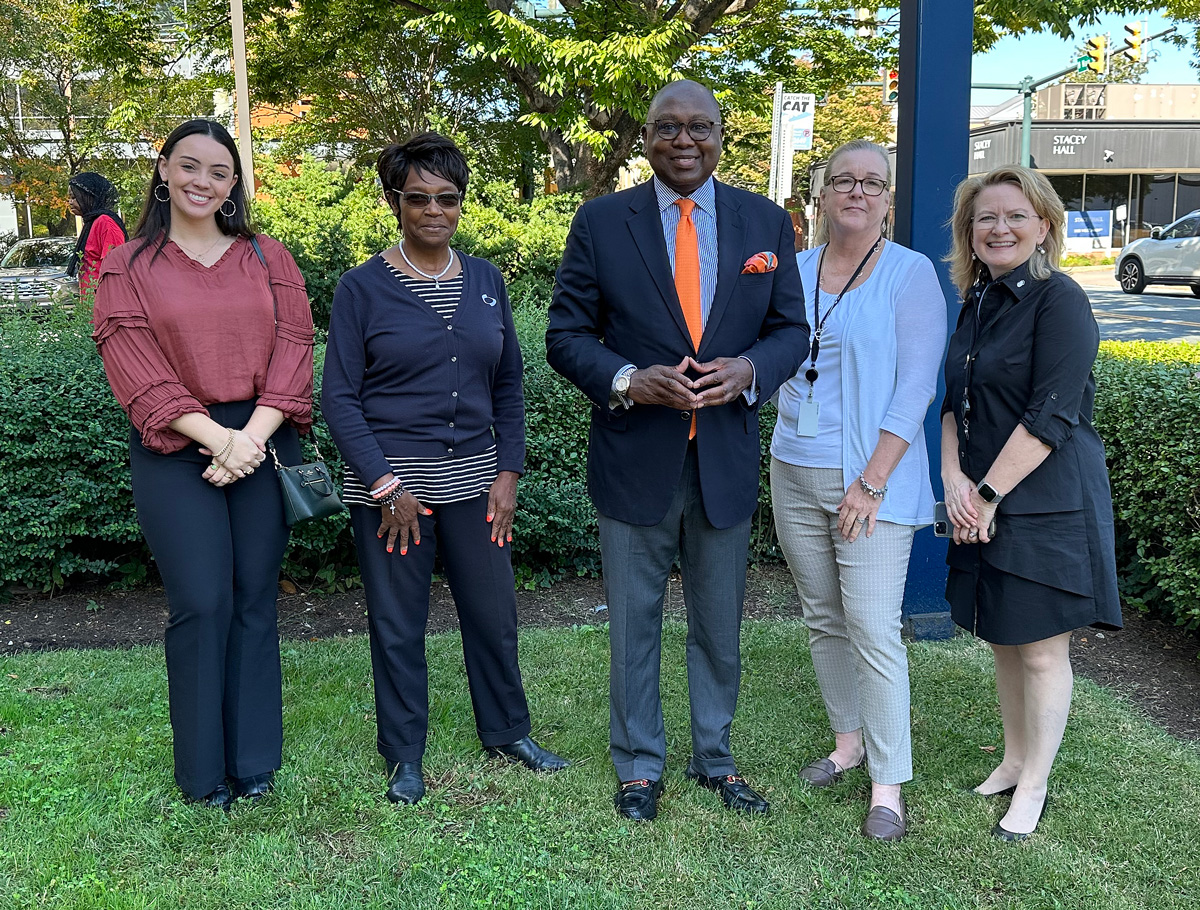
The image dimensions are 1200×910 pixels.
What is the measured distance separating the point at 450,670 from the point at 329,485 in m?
1.52

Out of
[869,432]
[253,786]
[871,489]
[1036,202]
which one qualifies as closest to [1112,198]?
[1036,202]

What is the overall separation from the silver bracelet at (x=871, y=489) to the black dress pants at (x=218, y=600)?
75.1 inches

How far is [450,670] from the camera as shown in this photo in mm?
4594

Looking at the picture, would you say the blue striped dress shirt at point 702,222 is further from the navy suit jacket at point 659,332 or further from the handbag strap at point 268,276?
the handbag strap at point 268,276

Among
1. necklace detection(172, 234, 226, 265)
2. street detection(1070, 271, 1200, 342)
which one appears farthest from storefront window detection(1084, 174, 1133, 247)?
necklace detection(172, 234, 226, 265)

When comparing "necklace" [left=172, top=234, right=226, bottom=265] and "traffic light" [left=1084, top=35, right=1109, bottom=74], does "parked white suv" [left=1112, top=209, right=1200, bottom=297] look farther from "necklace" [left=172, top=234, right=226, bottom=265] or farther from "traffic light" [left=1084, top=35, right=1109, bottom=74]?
"necklace" [left=172, top=234, right=226, bottom=265]

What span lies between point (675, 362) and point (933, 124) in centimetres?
243

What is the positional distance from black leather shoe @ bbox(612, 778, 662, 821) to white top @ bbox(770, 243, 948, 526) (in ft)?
3.96

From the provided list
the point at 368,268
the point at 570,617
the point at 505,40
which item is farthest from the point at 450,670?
the point at 505,40

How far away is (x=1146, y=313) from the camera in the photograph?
19.1 metres

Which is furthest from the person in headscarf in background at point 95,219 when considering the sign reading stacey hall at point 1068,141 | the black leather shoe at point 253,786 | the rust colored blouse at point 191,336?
the sign reading stacey hall at point 1068,141

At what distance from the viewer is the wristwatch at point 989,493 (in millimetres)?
3092

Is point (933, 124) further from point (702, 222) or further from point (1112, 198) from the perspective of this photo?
point (1112, 198)

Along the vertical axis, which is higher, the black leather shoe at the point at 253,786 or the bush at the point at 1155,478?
the bush at the point at 1155,478
